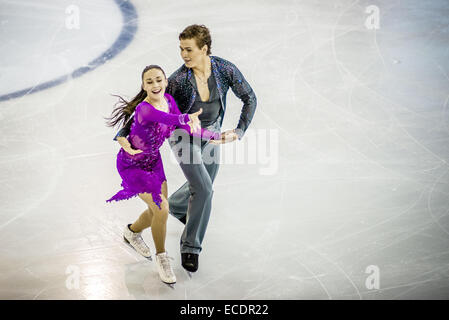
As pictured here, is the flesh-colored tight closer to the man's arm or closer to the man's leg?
the man's leg

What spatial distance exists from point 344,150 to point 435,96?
4.97ft

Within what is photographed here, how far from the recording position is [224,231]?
4.50 m

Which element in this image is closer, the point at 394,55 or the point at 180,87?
the point at 180,87

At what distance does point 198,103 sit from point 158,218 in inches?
31.9

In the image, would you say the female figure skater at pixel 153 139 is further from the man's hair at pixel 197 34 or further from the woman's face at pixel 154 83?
the man's hair at pixel 197 34

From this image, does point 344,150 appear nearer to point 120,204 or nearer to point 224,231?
point 224,231

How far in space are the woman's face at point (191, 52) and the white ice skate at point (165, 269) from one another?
1.28m

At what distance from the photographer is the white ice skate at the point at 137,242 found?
4.14 meters

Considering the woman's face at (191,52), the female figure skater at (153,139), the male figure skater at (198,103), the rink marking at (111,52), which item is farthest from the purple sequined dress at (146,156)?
the rink marking at (111,52)

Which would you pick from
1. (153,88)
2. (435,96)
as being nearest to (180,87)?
(153,88)

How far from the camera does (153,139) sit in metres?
3.70

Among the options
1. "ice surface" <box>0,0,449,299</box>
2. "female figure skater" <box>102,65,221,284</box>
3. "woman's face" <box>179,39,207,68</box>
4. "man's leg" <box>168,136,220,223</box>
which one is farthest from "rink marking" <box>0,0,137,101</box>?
"woman's face" <box>179,39,207,68</box>

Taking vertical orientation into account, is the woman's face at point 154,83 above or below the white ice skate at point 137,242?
above
